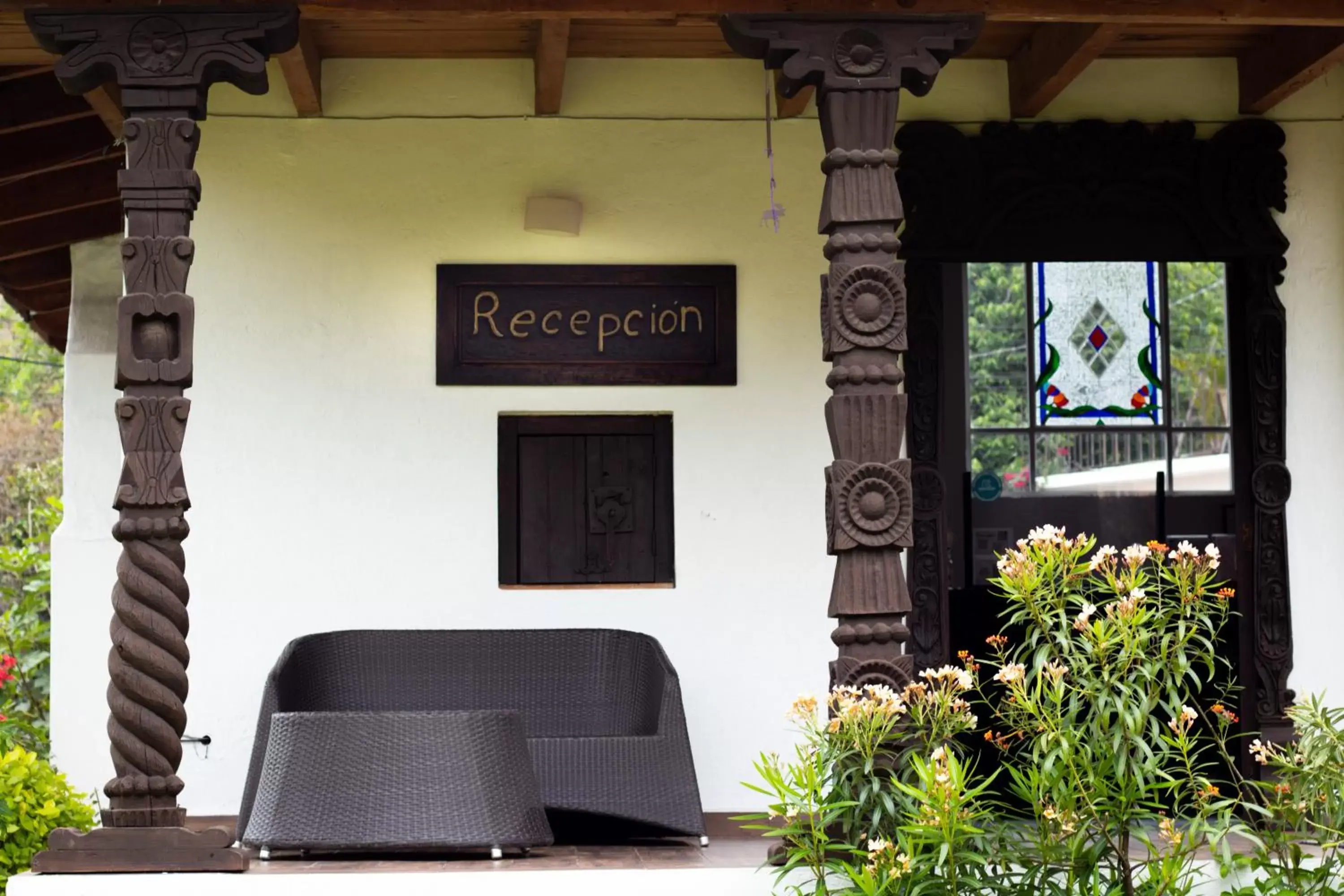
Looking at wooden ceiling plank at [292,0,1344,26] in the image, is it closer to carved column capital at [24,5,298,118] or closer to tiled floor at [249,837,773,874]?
carved column capital at [24,5,298,118]

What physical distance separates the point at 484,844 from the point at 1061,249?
3.11 meters

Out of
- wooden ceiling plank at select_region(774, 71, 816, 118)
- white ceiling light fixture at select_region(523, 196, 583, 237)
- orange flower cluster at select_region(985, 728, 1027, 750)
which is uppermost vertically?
wooden ceiling plank at select_region(774, 71, 816, 118)

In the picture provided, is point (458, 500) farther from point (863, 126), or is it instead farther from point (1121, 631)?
point (1121, 631)

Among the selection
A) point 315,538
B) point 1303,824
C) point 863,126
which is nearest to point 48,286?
point 315,538

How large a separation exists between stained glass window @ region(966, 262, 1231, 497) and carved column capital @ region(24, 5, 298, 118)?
3.27 m

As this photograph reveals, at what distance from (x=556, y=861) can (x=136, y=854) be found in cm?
120

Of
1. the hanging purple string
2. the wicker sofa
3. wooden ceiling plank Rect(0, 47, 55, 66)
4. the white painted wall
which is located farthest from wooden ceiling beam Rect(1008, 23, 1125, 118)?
wooden ceiling plank Rect(0, 47, 55, 66)

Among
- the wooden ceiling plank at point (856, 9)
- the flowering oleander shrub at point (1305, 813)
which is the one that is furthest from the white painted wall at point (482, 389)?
the flowering oleander shrub at point (1305, 813)

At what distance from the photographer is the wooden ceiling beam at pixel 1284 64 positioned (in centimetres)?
564

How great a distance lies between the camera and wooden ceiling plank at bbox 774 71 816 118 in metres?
6.09

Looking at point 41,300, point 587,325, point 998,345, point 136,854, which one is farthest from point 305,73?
point 41,300

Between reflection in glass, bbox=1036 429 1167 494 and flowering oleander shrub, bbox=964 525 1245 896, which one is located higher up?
reflection in glass, bbox=1036 429 1167 494

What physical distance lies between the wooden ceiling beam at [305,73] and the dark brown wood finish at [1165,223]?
2.15 meters

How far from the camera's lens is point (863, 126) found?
4.59m
